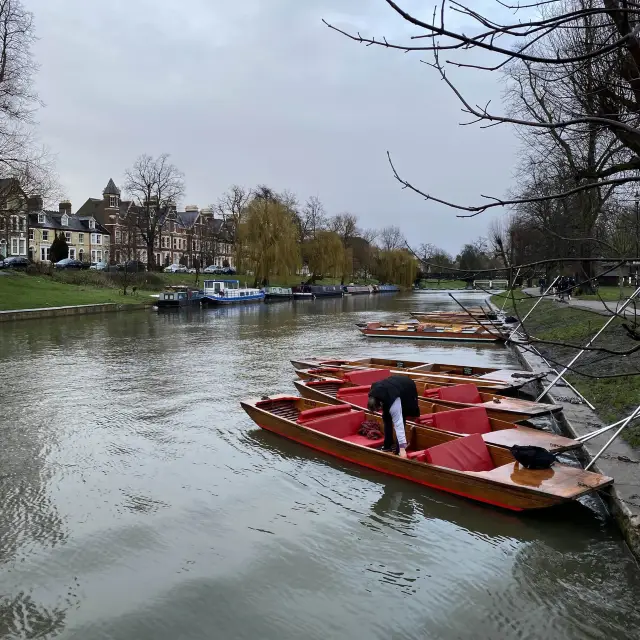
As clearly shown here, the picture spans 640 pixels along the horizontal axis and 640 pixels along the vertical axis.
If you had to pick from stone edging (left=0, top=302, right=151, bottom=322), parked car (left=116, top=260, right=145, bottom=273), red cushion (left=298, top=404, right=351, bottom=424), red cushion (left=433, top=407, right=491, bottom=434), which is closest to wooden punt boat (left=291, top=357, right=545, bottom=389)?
red cushion (left=433, top=407, right=491, bottom=434)

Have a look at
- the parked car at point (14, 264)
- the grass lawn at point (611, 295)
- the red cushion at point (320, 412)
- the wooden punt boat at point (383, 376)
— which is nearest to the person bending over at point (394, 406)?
the red cushion at point (320, 412)

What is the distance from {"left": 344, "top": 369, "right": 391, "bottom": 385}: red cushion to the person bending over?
4.35 metres

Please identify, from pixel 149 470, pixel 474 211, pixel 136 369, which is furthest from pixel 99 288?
pixel 474 211

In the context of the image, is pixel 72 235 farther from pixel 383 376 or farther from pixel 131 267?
pixel 383 376

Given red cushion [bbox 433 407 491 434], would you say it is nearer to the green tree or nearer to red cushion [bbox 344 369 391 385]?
red cushion [bbox 344 369 391 385]

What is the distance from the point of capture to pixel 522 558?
249 inches

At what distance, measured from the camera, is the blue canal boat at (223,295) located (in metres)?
48.3

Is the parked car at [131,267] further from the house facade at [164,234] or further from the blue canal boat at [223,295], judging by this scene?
the blue canal boat at [223,295]

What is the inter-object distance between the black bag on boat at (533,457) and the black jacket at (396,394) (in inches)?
72.2

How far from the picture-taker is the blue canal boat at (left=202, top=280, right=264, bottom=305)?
48281 millimetres

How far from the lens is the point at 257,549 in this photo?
21.8 feet

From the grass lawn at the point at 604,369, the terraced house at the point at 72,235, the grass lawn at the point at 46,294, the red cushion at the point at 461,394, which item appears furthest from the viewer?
the terraced house at the point at 72,235

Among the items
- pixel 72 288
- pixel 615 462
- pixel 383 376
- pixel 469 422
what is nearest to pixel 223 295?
pixel 72 288

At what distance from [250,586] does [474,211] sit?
4341 millimetres
